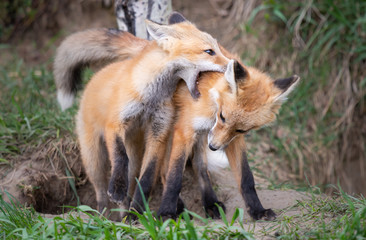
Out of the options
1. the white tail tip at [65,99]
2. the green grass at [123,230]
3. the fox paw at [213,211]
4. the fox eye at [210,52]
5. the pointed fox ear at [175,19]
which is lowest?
the fox paw at [213,211]

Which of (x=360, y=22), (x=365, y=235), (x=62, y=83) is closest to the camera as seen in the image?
(x=365, y=235)

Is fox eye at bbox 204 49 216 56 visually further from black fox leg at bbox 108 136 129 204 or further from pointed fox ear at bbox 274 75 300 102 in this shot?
black fox leg at bbox 108 136 129 204

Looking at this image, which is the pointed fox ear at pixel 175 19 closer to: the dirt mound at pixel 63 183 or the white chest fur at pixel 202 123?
the white chest fur at pixel 202 123

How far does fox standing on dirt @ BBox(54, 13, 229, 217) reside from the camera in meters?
3.93

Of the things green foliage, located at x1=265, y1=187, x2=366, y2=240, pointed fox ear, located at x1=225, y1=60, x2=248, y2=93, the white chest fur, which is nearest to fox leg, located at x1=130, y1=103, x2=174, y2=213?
the white chest fur

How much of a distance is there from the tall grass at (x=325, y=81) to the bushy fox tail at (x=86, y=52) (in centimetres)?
289

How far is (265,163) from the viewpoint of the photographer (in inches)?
236

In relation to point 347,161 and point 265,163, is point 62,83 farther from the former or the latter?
point 347,161

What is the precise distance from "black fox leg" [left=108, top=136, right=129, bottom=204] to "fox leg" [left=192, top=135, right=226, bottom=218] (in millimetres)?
905

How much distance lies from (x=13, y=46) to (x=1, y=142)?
3.77 metres

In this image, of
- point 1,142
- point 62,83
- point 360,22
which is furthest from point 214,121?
point 360,22

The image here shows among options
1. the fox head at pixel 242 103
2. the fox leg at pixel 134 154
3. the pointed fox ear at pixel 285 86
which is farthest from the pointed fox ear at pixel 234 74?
the fox leg at pixel 134 154

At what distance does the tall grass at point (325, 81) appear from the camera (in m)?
6.66

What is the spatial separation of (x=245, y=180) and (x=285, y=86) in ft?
3.21
